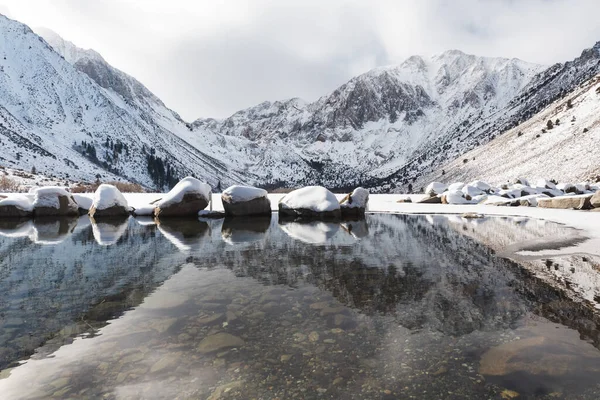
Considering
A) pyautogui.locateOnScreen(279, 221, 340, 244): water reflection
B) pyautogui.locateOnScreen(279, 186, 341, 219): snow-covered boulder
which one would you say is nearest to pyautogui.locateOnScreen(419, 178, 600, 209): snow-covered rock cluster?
pyautogui.locateOnScreen(279, 186, 341, 219): snow-covered boulder

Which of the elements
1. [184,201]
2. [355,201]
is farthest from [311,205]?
[184,201]

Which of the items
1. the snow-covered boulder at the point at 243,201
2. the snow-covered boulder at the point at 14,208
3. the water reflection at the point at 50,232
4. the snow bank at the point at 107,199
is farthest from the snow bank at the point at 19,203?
the snow-covered boulder at the point at 243,201

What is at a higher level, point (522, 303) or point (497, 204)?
point (497, 204)

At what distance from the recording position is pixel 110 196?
98.6 ft

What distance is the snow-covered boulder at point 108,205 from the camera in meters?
29.5

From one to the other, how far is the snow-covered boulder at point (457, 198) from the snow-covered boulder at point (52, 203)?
1591 inches

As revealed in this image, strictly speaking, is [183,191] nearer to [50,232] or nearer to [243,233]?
[50,232]

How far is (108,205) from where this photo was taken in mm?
29641

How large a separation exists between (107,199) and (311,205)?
1619cm

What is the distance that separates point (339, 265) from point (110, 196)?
80.4 feet

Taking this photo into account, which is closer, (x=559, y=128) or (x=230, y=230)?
(x=230, y=230)

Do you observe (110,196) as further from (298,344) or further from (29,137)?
(29,137)

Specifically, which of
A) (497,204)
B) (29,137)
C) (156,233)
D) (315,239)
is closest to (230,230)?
(156,233)

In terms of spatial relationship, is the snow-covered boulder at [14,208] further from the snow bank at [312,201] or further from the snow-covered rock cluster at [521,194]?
the snow-covered rock cluster at [521,194]
